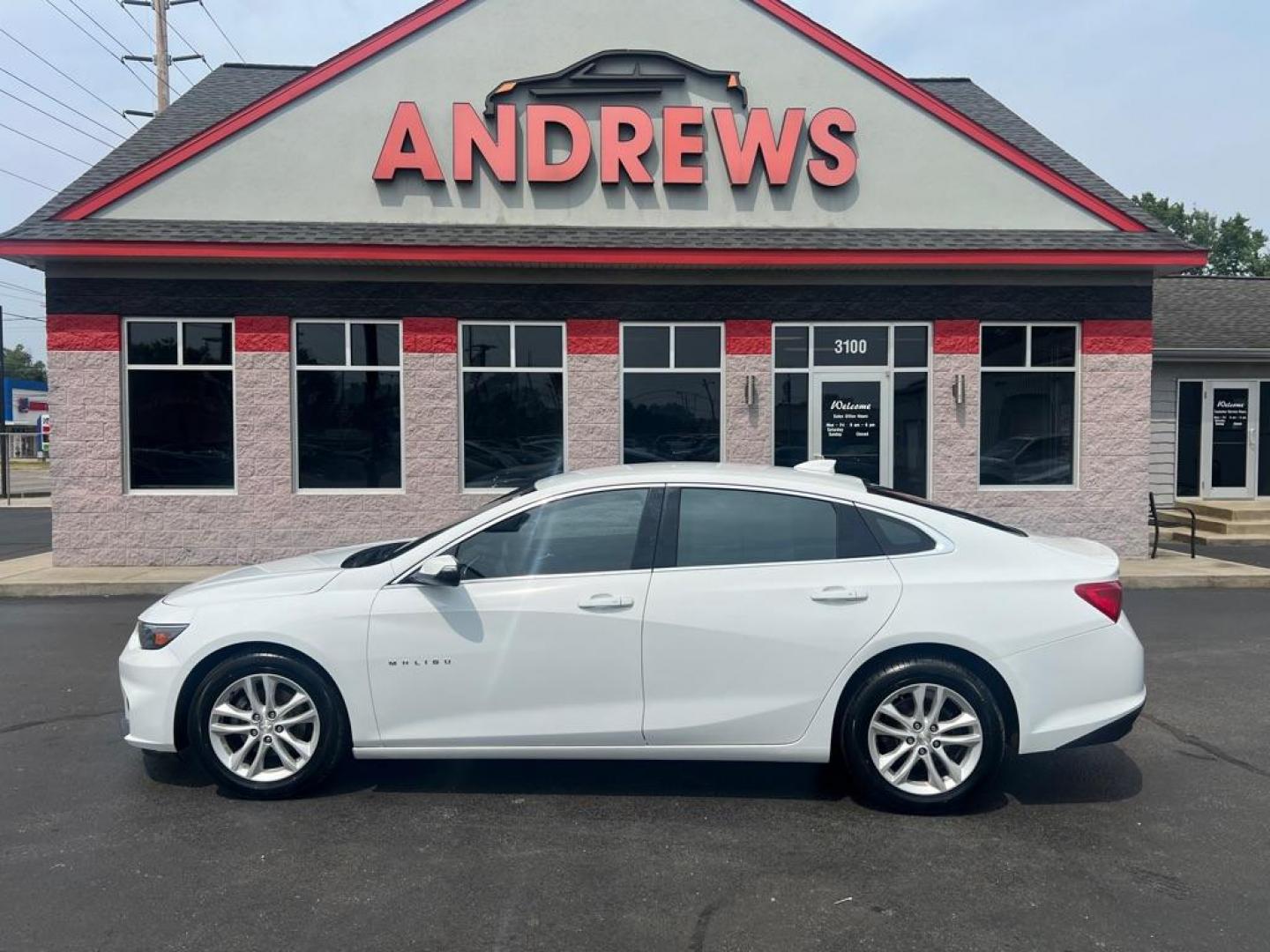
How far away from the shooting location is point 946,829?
4453 mm

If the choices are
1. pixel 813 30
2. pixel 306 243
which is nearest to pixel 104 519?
pixel 306 243

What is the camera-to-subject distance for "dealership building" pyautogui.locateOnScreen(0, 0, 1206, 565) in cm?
1213

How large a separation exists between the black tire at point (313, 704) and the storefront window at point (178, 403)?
825 centimetres

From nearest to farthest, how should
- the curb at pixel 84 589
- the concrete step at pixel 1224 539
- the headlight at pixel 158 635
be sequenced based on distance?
the headlight at pixel 158 635 → the curb at pixel 84 589 → the concrete step at pixel 1224 539

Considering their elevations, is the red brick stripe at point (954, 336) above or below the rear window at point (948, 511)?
above

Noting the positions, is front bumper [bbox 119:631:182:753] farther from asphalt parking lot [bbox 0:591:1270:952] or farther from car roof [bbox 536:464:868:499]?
car roof [bbox 536:464:868:499]

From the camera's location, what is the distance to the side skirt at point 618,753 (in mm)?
4634

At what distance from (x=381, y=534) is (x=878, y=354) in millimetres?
6522

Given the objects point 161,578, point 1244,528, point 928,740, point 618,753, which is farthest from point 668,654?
point 1244,528

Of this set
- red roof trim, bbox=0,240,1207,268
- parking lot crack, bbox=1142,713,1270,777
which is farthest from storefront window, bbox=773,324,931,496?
parking lot crack, bbox=1142,713,1270,777

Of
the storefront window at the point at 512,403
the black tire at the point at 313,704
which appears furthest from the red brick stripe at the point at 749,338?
the black tire at the point at 313,704

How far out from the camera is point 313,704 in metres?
4.69

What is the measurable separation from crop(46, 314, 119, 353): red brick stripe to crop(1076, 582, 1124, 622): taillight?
37.2 ft

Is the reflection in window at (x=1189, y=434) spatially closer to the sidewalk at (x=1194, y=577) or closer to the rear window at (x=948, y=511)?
the sidewalk at (x=1194, y=577)
